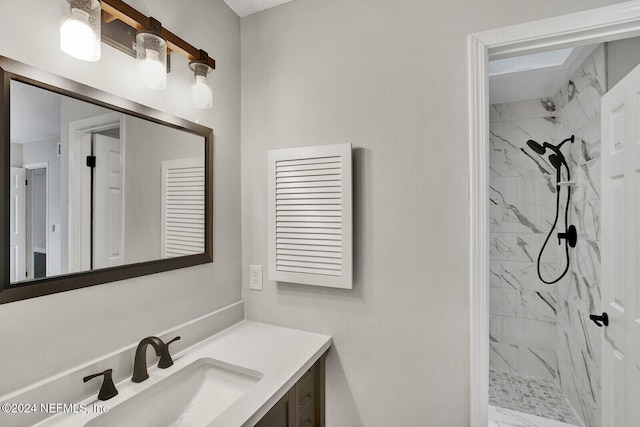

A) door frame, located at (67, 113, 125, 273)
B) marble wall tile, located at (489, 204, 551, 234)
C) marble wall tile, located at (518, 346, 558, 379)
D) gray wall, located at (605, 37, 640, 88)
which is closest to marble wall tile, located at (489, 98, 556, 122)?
marble wall tile, located at (489, 204, 551, 234)

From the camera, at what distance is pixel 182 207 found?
1.27 meters

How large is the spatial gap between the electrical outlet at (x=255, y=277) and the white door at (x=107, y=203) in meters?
0.67

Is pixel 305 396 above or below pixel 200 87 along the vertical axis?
below

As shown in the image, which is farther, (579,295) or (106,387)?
(579,295)

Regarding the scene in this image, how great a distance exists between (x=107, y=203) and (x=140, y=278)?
30cm

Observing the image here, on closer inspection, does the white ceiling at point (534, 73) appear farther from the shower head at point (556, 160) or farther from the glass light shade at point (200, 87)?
the glass light shade at point (200, 87)

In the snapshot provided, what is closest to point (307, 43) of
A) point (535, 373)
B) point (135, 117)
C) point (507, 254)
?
point (135, 117)

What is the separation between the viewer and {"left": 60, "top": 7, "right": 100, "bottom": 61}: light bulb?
2.64 feet

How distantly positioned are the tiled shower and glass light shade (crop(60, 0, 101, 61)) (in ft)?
8.76

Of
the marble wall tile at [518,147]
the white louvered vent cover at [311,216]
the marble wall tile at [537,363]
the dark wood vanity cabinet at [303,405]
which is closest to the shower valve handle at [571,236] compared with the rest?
the marble wall tile at [518,147]

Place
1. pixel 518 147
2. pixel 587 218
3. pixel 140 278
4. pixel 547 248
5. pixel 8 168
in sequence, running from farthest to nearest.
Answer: pixel 518 147 → pixel 547 248 → pixel 587 218 → pixel 140 278 → pixel 8 168

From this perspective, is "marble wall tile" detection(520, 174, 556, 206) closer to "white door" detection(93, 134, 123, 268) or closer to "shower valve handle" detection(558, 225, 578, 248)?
"shower valve handle" detection(558, 225, 578, 248)

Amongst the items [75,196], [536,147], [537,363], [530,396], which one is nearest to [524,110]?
[536,147]

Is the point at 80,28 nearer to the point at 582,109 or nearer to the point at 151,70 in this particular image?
the point at 151,70
